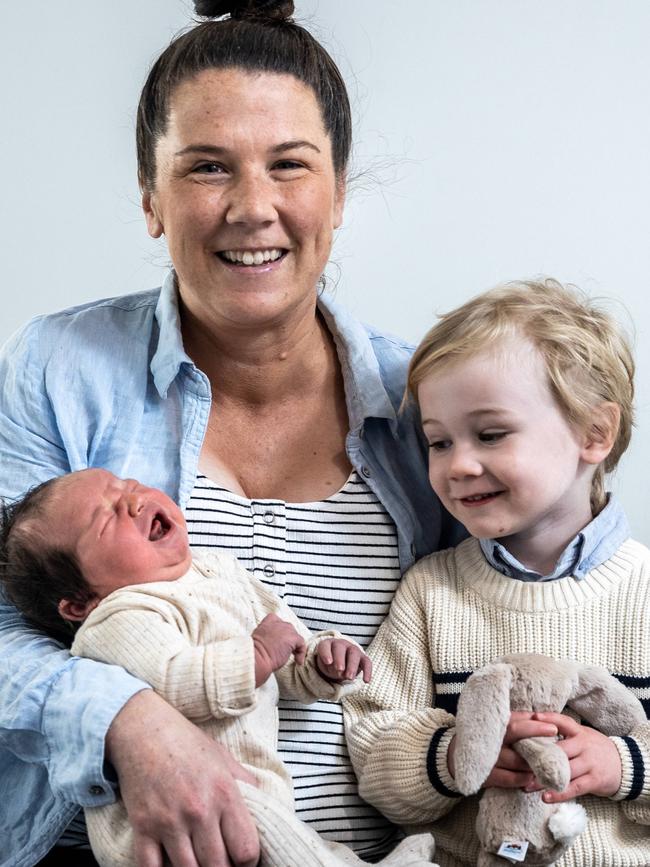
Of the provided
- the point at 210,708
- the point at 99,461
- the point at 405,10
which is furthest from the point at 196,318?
the point at 405,10

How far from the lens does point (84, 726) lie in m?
1.56

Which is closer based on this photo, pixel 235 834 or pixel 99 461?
pixel 235 834

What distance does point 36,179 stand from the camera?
2.92m

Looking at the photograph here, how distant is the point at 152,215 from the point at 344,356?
401 mm

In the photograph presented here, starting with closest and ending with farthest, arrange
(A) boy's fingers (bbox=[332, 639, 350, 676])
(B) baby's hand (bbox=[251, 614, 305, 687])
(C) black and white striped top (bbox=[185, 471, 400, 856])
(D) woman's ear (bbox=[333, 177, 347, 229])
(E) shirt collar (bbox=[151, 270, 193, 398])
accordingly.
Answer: (B) baby's hand (bbox=[251, 614, 305, 687]), (A) boy's fingers (bbox=[332, 639, 350, 676]), (C) black and white striped top (bbox=[185, 471, 400, 856]), (E) shirt collar (bbox=[151, 270, 193, 398]), (D) woman's ear (bbox=[333, 177, 347, 229])

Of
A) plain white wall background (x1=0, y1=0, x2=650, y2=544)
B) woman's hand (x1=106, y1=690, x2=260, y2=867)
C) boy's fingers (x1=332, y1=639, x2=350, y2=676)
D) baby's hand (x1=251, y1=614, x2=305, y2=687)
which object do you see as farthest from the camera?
plain white wall background (x1=0, y1=0, x2=650, y2=544)

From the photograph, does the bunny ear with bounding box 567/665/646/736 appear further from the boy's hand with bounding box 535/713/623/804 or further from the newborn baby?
the newborn baby

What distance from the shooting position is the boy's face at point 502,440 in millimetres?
1744

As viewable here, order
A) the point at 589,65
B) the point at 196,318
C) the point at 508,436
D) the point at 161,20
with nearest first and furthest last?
the point at 508,436 → the point at 196,318 → the point at 589,65 → the point at 161,20

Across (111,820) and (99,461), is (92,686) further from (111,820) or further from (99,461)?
(99,461)

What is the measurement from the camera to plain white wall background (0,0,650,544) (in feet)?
9.12

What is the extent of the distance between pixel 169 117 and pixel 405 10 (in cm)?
109

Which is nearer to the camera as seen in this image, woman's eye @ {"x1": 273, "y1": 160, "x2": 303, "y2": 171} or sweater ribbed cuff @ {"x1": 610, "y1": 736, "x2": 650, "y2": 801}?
sweater ribbed cuff @ {"x1": 610, "y1": 736, "x2": 650, "y2": 801}

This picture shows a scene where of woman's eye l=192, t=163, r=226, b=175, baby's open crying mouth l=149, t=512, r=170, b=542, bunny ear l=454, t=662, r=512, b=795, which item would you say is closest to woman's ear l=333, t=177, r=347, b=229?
woman's eye l=192, t=163, r=226, b=175
